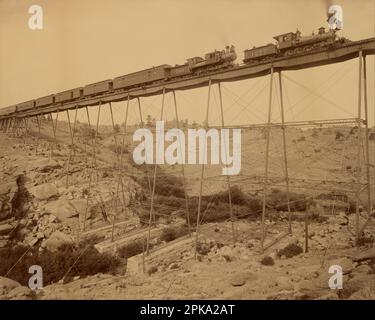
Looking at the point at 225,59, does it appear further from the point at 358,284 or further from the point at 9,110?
the point at 9,110

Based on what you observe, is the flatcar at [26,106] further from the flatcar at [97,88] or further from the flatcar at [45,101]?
the flatcar at [97,88]

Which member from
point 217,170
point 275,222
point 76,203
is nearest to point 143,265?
point 76,203

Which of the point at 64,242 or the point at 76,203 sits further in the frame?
the point at 76,203

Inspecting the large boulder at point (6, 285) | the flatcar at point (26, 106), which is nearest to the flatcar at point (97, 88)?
the flatcar at point (26, 106)

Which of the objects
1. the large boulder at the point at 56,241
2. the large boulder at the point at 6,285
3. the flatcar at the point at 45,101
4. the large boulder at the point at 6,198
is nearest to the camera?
the large boulder at the point at 6,285
